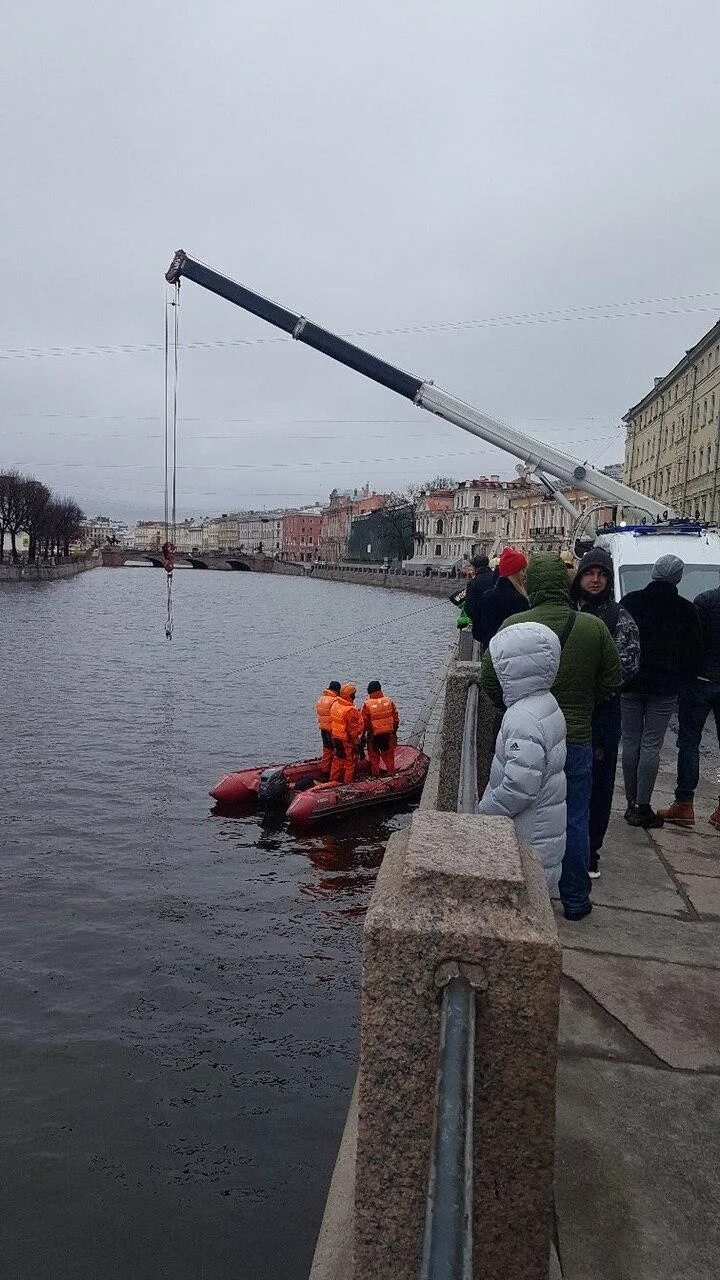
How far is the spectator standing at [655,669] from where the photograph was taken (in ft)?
19.4

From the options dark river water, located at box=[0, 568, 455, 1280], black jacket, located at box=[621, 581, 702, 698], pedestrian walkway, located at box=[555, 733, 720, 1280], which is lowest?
dark river water, located at box=[0, 568, 455, 1280]

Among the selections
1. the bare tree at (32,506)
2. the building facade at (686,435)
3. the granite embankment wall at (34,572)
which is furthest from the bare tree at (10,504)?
the building facade at (686,435)

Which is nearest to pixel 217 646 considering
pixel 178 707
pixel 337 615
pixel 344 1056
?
pixel 178 707

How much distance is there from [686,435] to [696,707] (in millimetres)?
50072

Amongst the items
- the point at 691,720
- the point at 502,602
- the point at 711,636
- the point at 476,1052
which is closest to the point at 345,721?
the point at 502,602

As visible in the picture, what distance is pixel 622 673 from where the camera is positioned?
4988mm

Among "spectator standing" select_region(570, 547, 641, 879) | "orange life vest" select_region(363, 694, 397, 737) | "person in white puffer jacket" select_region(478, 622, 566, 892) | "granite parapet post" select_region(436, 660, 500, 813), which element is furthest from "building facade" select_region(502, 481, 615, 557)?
"person in white puffer jacket" select_region(478, 622, 566, 892)

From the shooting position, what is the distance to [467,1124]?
1604 mm

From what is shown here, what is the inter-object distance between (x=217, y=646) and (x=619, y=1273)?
40620mm

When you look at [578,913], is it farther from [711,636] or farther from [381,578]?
[381,578]

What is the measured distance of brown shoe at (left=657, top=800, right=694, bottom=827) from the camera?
6.26 metres

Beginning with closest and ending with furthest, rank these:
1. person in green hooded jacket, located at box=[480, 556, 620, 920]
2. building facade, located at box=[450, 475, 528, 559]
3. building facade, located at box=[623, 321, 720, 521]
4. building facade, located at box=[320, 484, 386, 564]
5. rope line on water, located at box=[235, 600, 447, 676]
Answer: person in green hooded jacket, located at box=[480, 556, 620, 920]
rope line on water, located at box=[235, 600, 447, 676]
building facade, located at box=[623, 321, 720, 521]
building facade, located at box=[450, 475, 528, 559]
building facade, located at box=[320, 484, 386, 564]

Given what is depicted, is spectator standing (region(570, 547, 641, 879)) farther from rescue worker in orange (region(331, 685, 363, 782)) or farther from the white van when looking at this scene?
rescue worker in orange (region(331, 685, 363, 782))

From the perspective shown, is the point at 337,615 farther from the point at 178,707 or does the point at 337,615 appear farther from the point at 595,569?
the point at 595,569
